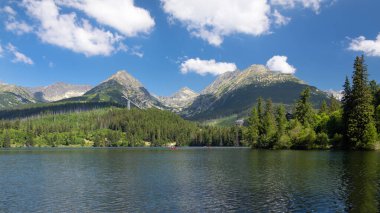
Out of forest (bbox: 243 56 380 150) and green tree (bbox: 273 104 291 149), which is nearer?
forest (bbox: 243 56 380 150)

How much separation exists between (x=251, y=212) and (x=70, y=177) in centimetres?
4942

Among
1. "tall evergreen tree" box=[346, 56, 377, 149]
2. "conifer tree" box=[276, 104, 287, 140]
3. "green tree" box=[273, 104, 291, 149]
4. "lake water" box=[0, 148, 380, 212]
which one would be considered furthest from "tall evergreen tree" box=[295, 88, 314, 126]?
"lake water" box=[0, 148, 380, 212]

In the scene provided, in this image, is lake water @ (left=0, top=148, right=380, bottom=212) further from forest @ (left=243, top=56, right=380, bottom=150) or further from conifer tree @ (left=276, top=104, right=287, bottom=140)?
conifer tree @ (left=276, top=104, right=287, bottom=140)

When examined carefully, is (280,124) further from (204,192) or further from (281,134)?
(204,192)

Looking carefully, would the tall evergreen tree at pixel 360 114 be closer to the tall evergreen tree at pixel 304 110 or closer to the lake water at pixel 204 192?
the tall evergreen tree at pixel 304 110

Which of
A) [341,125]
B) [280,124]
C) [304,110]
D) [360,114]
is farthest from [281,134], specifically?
[360,114]

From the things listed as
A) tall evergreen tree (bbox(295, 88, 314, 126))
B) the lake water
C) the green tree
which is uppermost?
tall evergreen tree (bbox(295, 88, 314, 126))

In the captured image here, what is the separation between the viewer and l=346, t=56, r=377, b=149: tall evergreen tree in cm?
13312

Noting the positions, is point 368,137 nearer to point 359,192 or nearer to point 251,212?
point 359,192

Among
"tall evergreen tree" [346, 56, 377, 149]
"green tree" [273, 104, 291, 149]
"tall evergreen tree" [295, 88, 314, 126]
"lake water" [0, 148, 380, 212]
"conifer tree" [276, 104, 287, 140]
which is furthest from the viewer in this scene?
"tall evergreen tree" [295, 88, 314, 126]

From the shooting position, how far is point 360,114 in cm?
13662

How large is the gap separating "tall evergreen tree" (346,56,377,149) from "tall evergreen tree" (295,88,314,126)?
139ft

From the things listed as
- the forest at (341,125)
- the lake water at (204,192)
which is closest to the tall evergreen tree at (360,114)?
the forest at (341,125)

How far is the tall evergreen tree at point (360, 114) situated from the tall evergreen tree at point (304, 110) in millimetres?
42265
